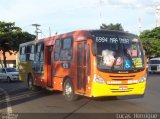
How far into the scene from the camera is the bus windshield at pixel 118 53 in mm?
14655

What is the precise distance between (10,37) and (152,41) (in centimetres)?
2827

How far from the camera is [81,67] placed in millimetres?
15508

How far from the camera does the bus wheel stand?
16.2 m

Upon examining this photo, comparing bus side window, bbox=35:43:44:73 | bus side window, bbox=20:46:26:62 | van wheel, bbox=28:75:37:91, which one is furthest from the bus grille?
bus side window, bbox=20:46:26:62

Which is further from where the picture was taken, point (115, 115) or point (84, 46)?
point (84, 46)

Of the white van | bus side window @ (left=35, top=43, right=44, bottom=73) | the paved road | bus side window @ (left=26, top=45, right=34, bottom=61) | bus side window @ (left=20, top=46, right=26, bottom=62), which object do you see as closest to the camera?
the paved road

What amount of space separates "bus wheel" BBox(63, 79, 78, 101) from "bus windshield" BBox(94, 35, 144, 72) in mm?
2145

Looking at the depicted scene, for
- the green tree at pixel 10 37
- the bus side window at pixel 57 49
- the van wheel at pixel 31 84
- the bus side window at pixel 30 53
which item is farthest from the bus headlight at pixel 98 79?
the green tree at pixel 10 37

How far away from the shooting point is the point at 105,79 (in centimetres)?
1451

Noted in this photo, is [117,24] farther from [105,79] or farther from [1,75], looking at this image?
[105,79]

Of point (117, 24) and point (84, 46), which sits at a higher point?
point (117, 24)

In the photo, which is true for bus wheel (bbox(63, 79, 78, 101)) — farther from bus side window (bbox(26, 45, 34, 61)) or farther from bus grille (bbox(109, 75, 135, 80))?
bus side window (bbox(26, 45, 34, 61))

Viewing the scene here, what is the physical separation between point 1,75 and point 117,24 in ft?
130

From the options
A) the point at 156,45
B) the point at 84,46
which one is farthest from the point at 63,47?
the point at 156,45
